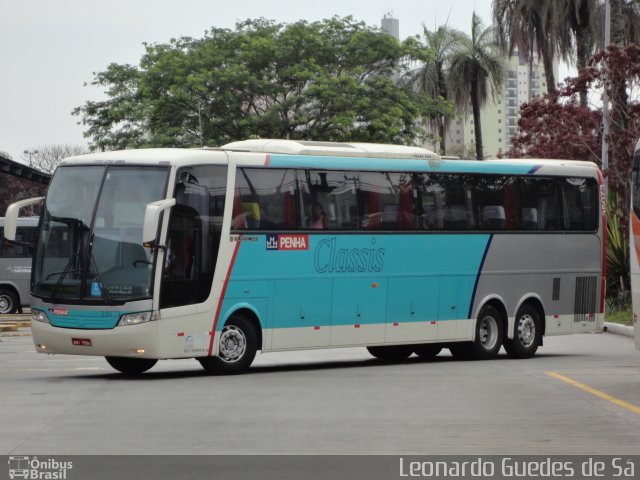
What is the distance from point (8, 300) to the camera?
142ft

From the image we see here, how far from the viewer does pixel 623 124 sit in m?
38.2

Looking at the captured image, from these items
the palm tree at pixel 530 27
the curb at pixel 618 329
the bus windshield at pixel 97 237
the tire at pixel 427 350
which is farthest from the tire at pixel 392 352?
the palm tree at pixel 530 27

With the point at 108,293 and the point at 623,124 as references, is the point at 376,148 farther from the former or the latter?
the point at 623,124

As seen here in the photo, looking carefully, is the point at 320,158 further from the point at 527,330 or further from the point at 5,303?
the point at 5,303

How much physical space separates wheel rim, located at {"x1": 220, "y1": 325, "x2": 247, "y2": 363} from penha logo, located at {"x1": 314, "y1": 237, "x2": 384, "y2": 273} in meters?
1.78

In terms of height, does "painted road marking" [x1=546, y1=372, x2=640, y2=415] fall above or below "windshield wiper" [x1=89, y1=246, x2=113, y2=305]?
below

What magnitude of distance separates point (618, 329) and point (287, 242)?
13434 millimetres

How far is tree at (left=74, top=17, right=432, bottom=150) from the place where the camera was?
50.7 m

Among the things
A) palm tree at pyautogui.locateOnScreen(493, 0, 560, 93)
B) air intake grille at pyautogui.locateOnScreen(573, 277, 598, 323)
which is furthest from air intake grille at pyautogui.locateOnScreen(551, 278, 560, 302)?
palm tree at pyautogui.locateOnScreen(493, 0, 560, 93)

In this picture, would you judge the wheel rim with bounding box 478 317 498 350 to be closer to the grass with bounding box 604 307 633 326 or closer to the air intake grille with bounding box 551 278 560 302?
the air intake grille with bounding box 551 278 560 302
